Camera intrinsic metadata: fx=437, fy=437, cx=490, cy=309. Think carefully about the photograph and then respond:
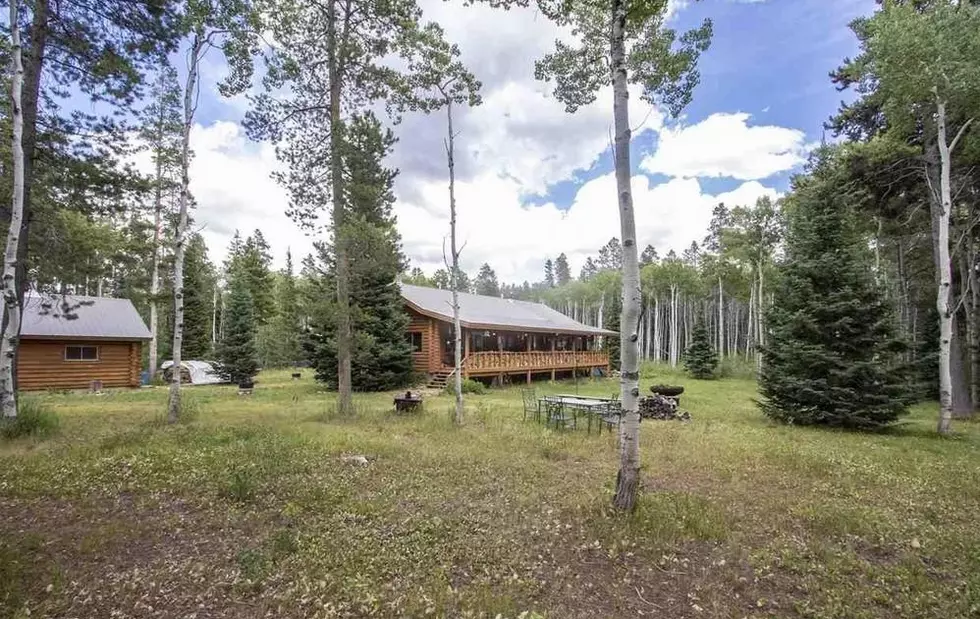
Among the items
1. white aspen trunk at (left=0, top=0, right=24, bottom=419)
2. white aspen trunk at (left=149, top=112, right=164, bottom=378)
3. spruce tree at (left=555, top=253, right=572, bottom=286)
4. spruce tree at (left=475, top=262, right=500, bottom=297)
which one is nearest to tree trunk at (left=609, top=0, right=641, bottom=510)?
white aspen trunk at (left=0, top=0, right=24, bottom=419)

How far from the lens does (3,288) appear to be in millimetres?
7270

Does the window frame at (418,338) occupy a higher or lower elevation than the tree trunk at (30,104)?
lower

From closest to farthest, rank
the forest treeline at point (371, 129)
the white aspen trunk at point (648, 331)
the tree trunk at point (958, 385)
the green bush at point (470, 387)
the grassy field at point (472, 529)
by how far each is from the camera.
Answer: the grassy field at point (472, 529)
the forest treeline at point (371, 129)
the tree trunk at point (958, 385)
the green bush at point (470, 387)
the white aspen trunk at point (648, 331)

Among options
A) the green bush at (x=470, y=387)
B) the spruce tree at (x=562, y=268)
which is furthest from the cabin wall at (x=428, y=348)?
the spruce tree at (x=562, y=268)

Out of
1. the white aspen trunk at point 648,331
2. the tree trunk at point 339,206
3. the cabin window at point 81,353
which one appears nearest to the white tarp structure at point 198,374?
the cabin window at point 81,353

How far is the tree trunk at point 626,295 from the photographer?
15.1 feet

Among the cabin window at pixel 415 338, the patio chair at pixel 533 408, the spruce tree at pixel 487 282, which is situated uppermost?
the spruce tree at pixel 487 282

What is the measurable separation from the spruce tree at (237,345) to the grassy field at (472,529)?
13426mm

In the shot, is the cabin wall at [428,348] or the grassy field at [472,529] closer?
the grassy field at [472,529]

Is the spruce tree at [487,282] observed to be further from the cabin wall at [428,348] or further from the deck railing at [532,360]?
the cabin wall at [428,348]

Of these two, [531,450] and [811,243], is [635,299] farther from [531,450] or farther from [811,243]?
[811,243]

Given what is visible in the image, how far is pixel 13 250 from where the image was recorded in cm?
737

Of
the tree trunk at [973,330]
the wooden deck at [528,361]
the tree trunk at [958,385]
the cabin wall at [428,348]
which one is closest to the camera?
the tree trunk at [958,385]

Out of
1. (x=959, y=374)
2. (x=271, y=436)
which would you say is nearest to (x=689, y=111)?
(x=271, y=436)
